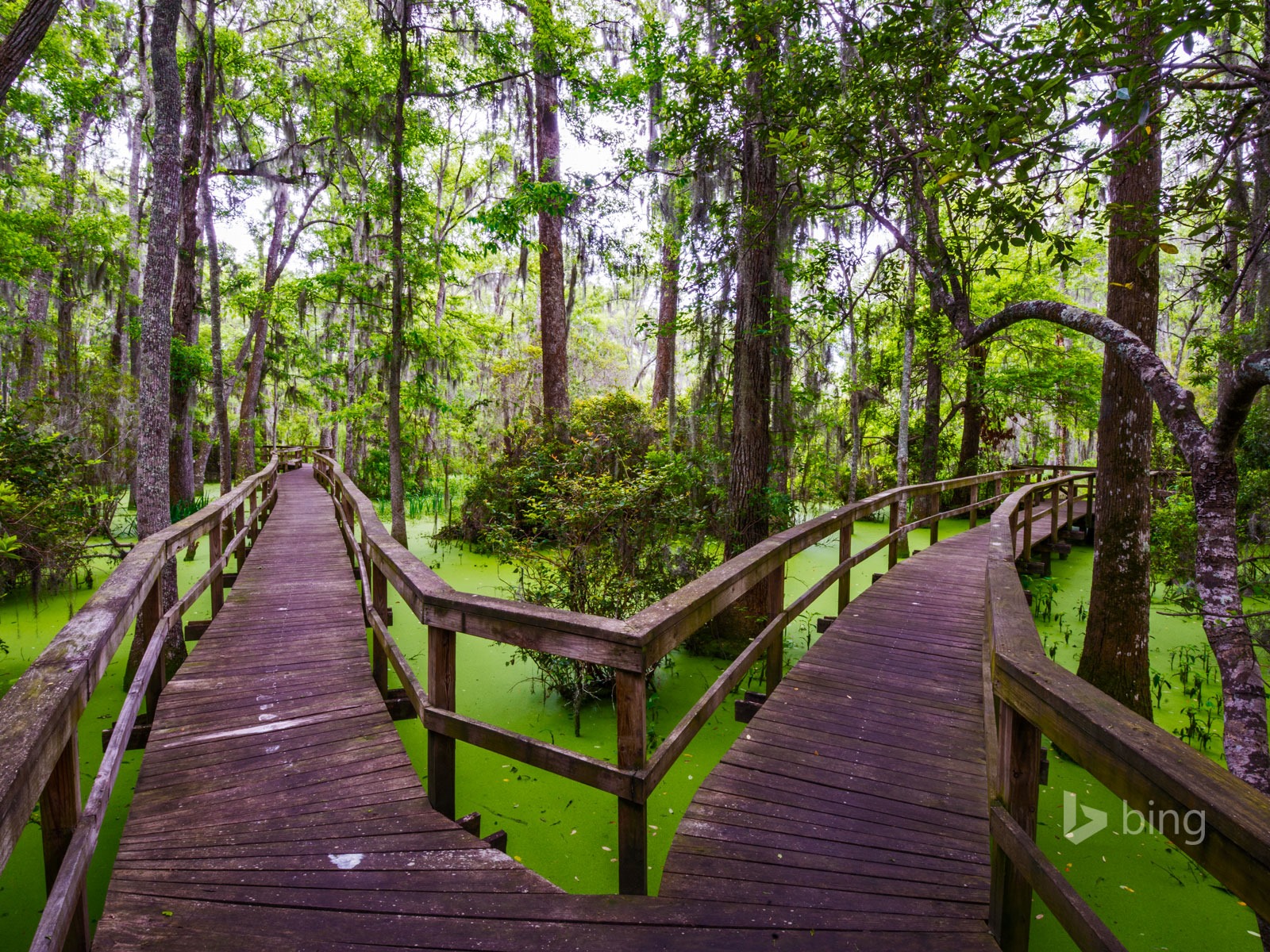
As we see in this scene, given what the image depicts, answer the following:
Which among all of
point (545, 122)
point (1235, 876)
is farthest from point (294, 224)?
point (1235, 876)

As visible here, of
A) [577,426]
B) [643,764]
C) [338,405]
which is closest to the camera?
[643,764]

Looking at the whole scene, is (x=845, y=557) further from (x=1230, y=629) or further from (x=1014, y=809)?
(x=1014, y=809)

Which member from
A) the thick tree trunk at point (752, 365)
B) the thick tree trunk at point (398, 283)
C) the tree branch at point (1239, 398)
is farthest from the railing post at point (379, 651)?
the thick tree trunk at point (398, 283)

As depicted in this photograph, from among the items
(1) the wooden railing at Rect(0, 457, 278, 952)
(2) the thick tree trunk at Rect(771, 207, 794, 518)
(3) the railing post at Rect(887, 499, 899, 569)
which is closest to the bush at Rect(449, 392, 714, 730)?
(2) the thick tree trunk at Rect(771, 207, 794, 518)

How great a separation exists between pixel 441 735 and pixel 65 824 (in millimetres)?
1093

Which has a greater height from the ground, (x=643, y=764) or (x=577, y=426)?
(x=577, y=426)

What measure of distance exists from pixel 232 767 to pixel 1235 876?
3.24 meters

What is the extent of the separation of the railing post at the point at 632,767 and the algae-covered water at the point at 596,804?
140 cm

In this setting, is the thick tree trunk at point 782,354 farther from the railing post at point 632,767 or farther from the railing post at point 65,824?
the railing post at point 65,824

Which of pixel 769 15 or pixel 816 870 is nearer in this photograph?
pixel 816 870

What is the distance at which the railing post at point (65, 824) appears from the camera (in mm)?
1533

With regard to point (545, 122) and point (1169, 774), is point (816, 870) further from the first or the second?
point (545, 122)

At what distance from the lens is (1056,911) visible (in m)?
1.45

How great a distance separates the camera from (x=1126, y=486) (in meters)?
5.09
